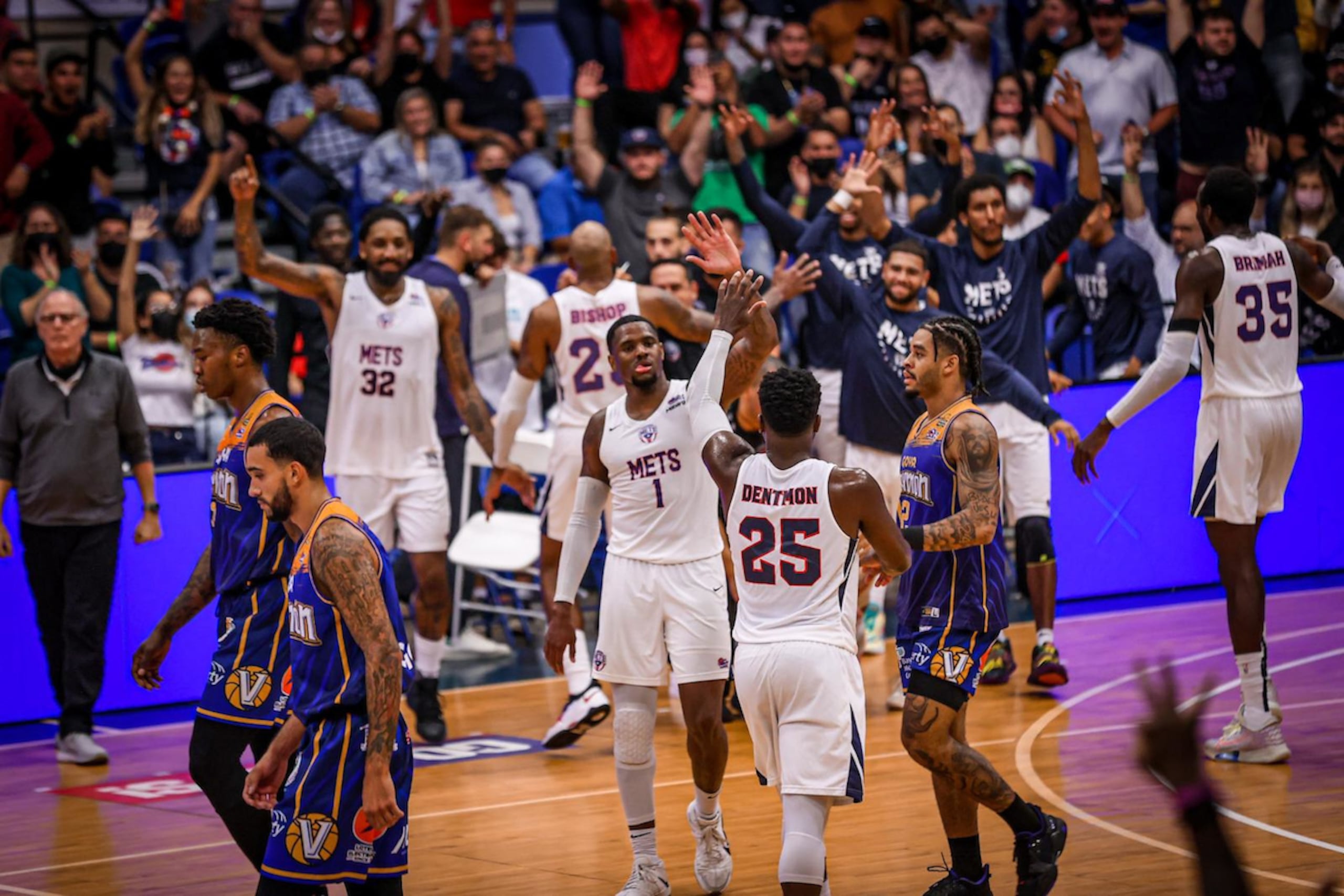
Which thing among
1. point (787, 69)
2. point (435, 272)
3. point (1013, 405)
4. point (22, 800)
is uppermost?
point (787, 69)

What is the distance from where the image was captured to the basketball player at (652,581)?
692 cm

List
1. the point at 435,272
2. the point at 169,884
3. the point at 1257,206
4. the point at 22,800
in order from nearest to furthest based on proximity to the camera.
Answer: the point at 169,884, the point at 22,800, the point at 435,272, the point at 1257,206

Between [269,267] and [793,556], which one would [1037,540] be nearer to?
[269,267]

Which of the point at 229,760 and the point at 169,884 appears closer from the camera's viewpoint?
the point at 229,760

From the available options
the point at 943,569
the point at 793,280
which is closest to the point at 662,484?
the point at 793,280

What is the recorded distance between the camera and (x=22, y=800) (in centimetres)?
913

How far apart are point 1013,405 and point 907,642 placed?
12.7 feet

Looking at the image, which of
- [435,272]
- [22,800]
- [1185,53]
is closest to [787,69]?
[1185,53]

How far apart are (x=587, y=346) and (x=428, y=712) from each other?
7.34 feet

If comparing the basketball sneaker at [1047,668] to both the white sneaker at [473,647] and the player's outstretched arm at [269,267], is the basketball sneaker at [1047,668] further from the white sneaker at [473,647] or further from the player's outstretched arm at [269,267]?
the player's outstretched arm at [269,267]

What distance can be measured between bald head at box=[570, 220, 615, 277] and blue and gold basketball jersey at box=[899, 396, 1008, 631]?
11.0 ft

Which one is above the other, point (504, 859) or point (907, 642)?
point (907, 642)

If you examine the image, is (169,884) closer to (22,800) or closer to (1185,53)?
(22,800)

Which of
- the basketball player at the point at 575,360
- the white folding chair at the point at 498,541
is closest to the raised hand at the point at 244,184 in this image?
the basketball player at the point at 575,360
